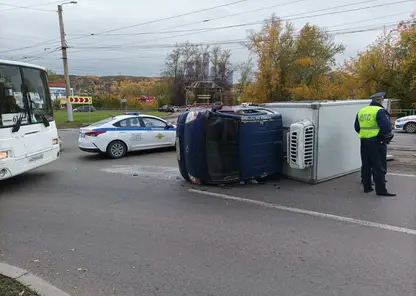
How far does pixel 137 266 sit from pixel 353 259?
2312mm

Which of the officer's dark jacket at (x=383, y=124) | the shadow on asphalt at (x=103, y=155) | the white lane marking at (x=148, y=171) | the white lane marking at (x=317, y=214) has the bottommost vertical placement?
the shadow on asphalt at (x=103, y=155)

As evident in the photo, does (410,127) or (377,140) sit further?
(410,127)

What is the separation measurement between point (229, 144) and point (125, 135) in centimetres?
568

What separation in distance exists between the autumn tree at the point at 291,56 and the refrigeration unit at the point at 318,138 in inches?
1516

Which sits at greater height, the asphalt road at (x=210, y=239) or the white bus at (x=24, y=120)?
the white bus at (x=24, y=120)

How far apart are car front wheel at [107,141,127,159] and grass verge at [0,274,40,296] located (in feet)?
26.4

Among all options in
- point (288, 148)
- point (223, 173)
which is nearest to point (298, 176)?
point (288, 148)

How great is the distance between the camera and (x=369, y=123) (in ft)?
20.1

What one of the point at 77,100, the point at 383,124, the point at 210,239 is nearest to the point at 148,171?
the point at 210,239

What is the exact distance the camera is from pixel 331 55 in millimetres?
46062

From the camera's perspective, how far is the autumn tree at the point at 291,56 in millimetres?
45156

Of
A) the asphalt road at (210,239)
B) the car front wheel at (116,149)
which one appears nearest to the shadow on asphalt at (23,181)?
the asphalt road at (210,239)

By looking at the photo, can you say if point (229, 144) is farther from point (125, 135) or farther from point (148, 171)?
point (125, 135)

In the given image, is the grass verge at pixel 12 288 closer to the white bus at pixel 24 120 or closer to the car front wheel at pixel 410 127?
the white bus at pixel 24 120
